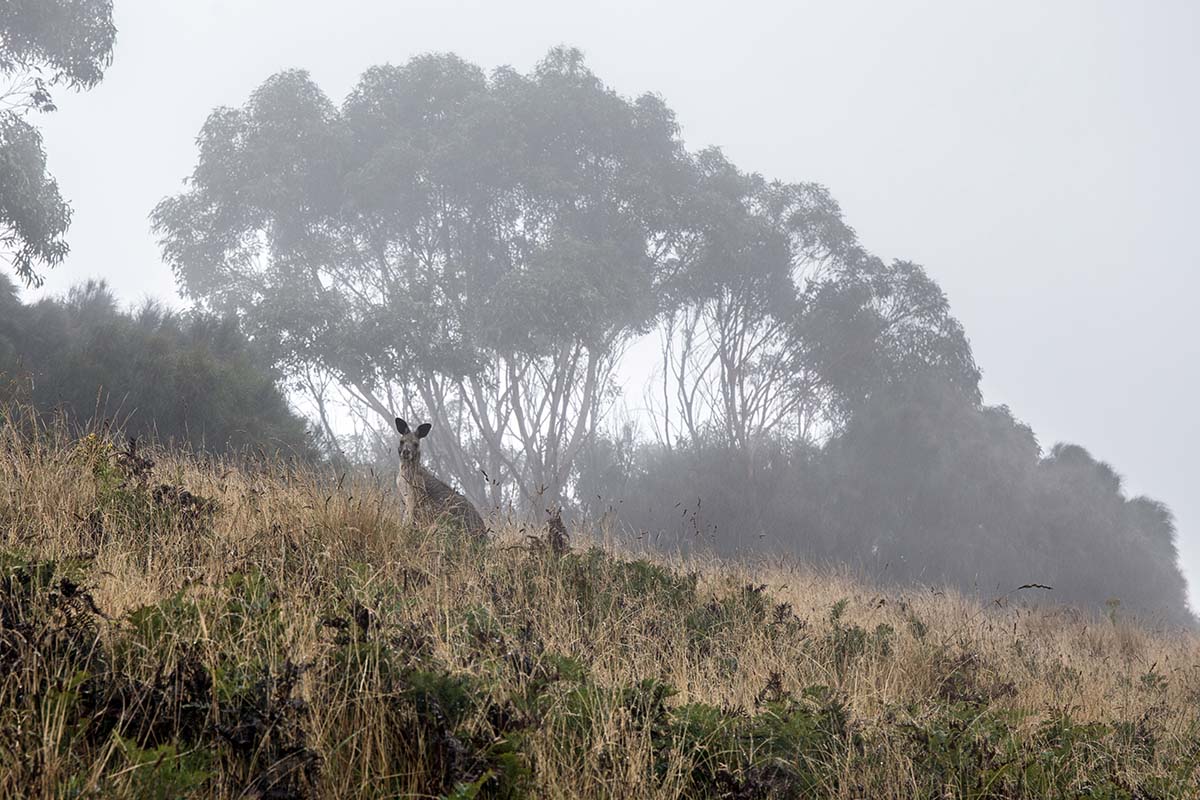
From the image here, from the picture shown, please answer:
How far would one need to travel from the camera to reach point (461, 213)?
30109mm

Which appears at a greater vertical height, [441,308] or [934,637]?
[441,308]

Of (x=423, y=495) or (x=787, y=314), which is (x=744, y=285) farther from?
(x=423, y=495)

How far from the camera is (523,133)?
96.2 ft

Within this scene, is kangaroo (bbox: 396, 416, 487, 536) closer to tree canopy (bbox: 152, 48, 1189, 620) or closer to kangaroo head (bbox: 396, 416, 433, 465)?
kangaroo head (bbox: 396, 416, 433, 465)

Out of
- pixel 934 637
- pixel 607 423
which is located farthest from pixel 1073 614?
pixel 607 423

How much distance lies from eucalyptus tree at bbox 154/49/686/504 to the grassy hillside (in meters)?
20.0

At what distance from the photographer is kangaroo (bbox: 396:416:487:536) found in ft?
29.5

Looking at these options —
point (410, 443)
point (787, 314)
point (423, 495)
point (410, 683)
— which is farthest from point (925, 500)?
point (410, 683)

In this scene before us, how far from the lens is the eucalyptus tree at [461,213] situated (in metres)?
27.7

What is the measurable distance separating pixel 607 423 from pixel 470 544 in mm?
25537

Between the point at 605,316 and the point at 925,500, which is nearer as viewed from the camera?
the point at 605,316

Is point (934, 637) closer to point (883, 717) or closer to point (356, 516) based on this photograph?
point (883, 717)

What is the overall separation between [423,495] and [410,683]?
6132 mm

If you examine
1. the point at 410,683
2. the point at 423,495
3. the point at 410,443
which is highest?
the point at 410,443
